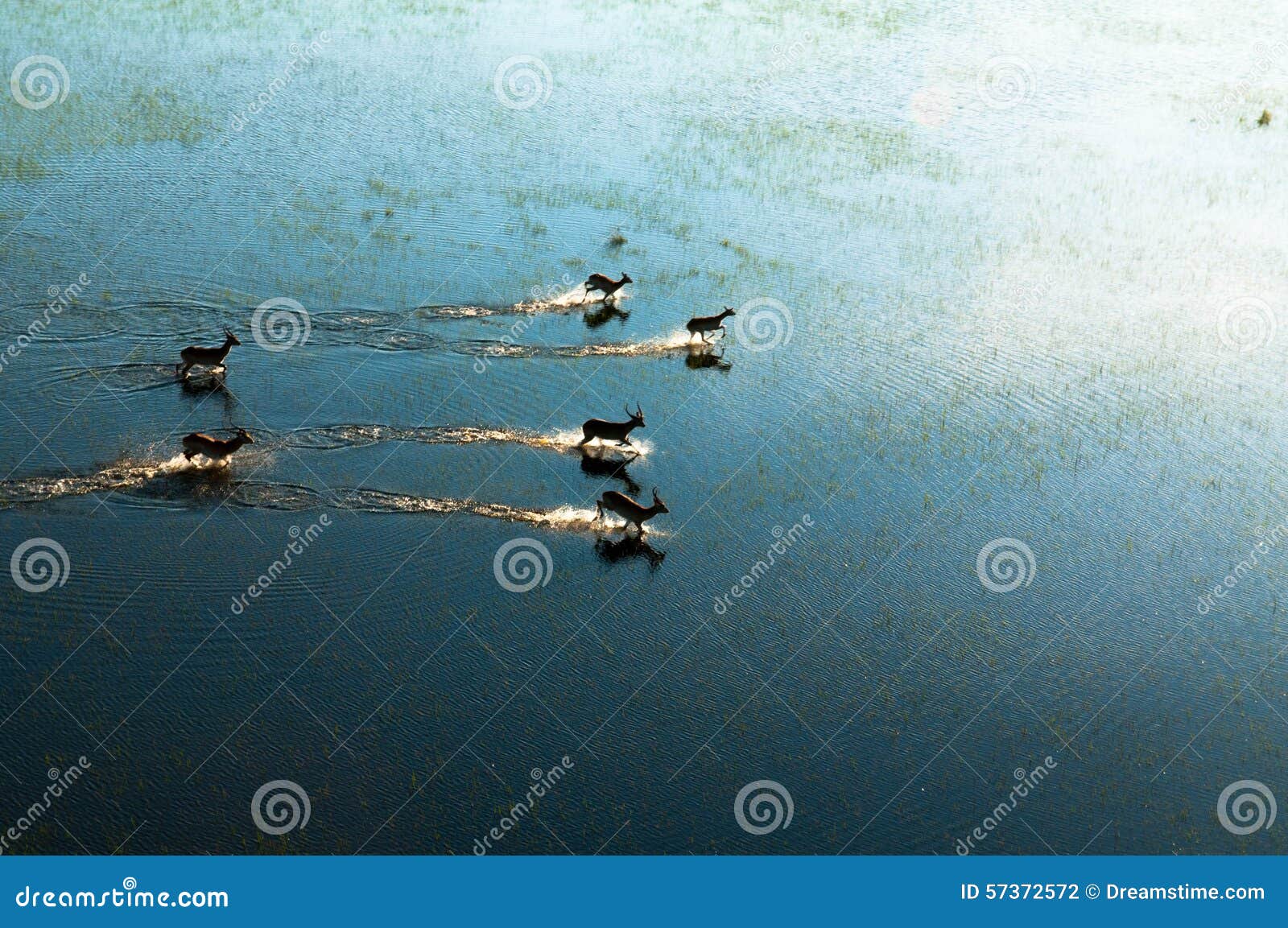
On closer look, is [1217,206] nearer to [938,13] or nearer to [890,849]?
[938,13]

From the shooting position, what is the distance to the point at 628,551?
1778 centimetres

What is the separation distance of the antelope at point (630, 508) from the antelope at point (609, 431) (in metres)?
1.81

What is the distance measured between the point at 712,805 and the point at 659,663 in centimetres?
235

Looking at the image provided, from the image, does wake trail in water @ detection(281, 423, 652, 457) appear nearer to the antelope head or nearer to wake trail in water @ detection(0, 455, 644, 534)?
wake trail in water @ detection(0, 455, 644, 534)

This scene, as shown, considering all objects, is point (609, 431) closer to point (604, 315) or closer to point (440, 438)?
point (440, 438)

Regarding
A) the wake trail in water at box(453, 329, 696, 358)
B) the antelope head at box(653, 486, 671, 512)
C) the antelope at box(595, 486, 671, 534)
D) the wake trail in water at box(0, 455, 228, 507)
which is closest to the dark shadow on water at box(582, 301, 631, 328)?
the wake trail in water at box(453, 329, 696, 358)

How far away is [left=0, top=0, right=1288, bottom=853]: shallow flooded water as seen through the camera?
14.2 meters

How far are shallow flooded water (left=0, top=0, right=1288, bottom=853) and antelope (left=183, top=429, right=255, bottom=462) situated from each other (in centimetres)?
45

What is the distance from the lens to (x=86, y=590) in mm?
16266

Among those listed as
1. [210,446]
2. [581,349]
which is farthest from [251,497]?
[581,349]

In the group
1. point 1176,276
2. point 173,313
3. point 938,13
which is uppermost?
point 938,13

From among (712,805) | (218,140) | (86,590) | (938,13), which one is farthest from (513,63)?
(712,805)

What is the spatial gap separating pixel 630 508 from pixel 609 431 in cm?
232

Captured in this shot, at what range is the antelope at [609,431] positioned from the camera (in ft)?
64.9
